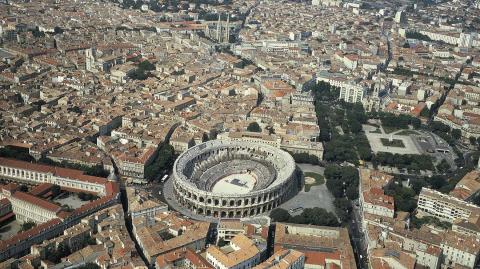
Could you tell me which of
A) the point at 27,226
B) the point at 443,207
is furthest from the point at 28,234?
the point at 443,207

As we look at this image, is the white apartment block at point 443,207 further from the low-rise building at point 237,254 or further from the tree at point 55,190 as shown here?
the tree at point 55,190

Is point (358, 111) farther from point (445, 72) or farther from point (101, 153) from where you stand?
point (101, 153)

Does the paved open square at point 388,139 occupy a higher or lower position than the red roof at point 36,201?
lower

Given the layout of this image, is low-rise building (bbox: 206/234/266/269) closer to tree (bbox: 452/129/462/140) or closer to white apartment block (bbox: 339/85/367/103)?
tree (bbox: 452/129/462/140)

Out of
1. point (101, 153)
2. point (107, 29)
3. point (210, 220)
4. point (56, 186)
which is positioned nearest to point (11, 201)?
point (56, 186)

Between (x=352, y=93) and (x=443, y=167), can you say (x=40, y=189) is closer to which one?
(x=443, y=167)

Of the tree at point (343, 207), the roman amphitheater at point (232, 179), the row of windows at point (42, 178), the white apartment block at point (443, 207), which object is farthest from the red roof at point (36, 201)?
the white apartment block at point (443, 207)

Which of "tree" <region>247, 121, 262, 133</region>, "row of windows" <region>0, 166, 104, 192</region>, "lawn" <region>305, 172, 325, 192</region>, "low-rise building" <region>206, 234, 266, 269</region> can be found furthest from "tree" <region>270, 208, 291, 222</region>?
"tree" <region>247, 121, 262, 133</region>
